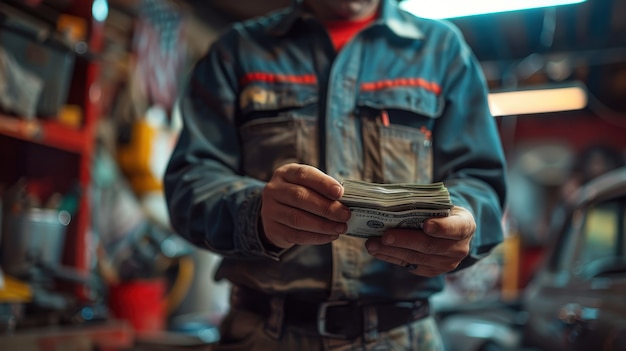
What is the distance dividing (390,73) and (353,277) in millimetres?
469

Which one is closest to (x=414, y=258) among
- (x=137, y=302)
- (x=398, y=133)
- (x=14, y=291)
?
(x=398, y=133)

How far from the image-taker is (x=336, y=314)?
4.48 feet

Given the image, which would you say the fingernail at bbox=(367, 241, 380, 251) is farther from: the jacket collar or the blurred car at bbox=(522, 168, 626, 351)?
the blurred car at bbox=(522, 168, 626, 351)

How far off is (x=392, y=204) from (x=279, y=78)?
1.78 feet

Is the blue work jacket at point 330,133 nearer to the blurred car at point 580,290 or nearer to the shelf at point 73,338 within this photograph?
the blurred car at point 580,290

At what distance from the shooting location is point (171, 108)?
578 cm

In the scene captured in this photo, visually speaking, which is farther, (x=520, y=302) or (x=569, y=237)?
(x=520, y=302)

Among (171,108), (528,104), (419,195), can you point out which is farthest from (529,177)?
(419,195)

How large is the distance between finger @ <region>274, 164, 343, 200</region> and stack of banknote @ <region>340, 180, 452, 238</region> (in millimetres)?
20

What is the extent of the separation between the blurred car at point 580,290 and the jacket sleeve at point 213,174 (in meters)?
1.39

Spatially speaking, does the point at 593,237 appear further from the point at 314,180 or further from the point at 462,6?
the point at 462,6

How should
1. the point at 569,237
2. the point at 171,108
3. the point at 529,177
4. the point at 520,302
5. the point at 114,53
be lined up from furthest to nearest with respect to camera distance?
the point at 529,177, the point at 171,108, the point at 114,53, the point at 520,302, the point at 569,237

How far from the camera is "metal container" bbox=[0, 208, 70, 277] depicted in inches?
110

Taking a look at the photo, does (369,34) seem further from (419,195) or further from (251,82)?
(419,195)
